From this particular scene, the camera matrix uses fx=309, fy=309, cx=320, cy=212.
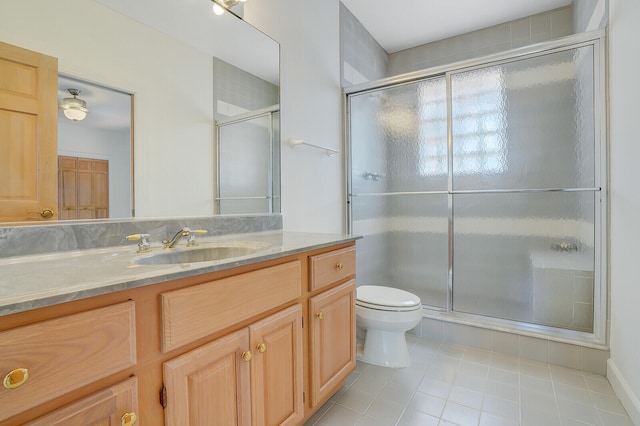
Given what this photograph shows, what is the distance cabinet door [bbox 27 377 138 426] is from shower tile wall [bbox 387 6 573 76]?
3505 millimetres

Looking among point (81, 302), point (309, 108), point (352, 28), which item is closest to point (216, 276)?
point (81, 302)

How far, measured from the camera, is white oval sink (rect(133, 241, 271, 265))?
113 cm

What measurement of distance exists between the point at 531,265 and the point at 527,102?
115cm

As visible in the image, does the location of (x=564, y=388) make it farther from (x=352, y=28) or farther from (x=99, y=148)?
(x=352, y=28)

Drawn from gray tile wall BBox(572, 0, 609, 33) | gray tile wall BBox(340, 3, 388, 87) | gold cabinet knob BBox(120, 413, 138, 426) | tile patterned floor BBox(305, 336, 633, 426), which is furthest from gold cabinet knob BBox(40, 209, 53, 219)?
gray tile wall BBox(572, 0, 609, 33)

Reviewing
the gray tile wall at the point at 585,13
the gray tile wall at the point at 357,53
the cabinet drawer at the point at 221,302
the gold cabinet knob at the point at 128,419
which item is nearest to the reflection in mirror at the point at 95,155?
the cabinet drawer at the point at 221,302

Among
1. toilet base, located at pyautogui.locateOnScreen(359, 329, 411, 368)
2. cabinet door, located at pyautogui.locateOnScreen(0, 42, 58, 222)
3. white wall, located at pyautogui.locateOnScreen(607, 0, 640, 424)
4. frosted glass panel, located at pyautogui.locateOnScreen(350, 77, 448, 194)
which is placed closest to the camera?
cabinet door, located at pyautogui.locateOnScreen(0, 42, 58, 222)

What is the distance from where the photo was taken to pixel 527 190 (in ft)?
6.89

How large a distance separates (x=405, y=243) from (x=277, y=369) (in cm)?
191

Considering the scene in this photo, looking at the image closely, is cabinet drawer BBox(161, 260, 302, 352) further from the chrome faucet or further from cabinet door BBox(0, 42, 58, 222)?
cabinet door BBox(0, 42, 58, 222)

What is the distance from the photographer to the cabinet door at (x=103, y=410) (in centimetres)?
56

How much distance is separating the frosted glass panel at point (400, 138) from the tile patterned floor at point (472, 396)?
1297 mm

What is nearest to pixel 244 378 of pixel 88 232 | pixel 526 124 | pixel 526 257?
pixel 88 232

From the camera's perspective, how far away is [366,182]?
2.68 m
